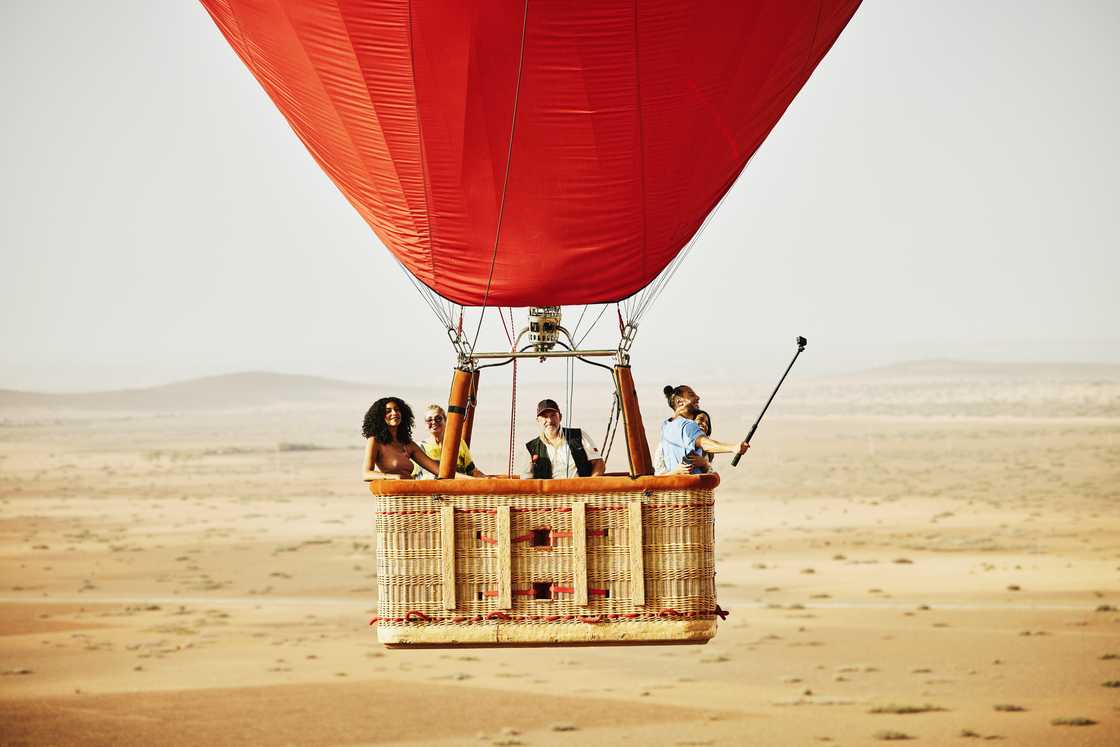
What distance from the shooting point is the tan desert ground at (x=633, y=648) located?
32.7 metres

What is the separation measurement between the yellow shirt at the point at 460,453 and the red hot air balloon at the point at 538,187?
0.11 m

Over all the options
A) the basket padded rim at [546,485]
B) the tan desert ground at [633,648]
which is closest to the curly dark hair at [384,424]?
the basket padded rim at [546,485]

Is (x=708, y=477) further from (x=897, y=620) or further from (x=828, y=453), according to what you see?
(x=828, y=453)

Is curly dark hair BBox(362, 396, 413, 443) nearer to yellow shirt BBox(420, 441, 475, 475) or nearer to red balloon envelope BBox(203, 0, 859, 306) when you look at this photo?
yellow shirt BBox(420, 441, 475, 475)

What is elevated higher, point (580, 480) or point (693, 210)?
point (693, 210)

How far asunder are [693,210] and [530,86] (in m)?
1.51

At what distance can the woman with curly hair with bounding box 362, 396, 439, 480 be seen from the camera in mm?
12023

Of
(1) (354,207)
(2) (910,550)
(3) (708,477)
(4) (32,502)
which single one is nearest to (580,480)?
(3) (708,477)

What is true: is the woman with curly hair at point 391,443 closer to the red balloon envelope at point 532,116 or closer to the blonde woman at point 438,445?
the blonde woman at point 438,445

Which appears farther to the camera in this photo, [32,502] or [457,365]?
[32,502]

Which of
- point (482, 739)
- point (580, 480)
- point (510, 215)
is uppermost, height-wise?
point (510, 215)

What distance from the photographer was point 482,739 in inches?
1256

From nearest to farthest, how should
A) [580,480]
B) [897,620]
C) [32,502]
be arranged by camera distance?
[580,480]
[897,620]
[32,502]

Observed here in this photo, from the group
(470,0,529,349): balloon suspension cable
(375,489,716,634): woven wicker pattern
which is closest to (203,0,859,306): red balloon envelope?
(470,0,529,349): balloon suspension cable
